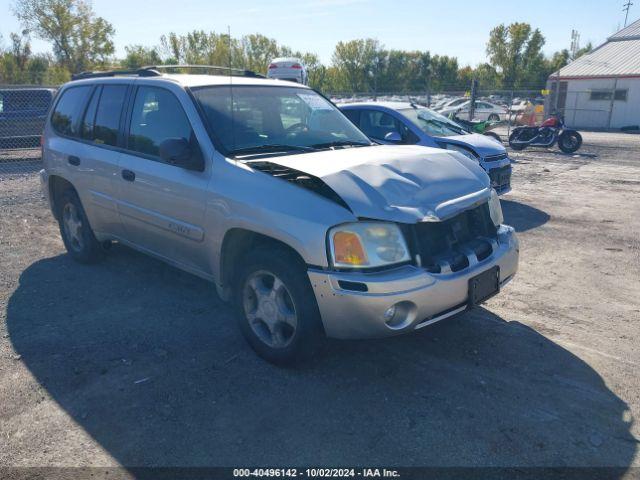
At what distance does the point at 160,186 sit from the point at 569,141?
49.5 ft

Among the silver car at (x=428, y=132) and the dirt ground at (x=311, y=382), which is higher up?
the silver car at (x=428, y=132)

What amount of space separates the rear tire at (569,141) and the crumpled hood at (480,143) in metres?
8.50

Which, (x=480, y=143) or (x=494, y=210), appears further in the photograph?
(x=480, y=143)

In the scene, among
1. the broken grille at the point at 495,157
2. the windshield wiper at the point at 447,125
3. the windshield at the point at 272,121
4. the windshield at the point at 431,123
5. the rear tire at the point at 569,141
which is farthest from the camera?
the rear tire at the point at 569,141

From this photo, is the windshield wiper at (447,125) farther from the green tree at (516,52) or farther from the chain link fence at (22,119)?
the green tree at (516,52)

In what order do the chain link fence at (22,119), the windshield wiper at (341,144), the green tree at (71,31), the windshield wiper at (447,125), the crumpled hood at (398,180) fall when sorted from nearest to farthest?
the crumpled hood at (398,180)
the windshield wiper at (341,144)
the windshield wiper at (447,125)
the chain link fence at (22,119)
the green tree at (71,31)

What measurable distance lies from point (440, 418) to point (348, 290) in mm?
916

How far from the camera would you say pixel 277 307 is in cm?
353

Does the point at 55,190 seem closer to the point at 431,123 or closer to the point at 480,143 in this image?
the point at 431,123

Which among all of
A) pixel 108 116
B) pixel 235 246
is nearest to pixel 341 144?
pixel 235 246

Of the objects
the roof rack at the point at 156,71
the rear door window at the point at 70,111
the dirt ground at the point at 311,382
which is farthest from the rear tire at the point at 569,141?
the rear door window at the point at 70,111

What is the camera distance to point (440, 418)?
306cm

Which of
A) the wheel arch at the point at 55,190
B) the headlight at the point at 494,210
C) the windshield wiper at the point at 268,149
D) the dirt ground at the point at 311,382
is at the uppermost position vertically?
the windshield wiper at the point at 268,149

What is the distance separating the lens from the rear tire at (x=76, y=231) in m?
5.60
